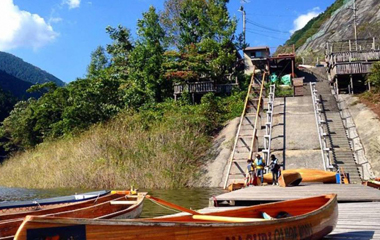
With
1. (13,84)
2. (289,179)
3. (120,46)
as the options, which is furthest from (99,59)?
(13,84)

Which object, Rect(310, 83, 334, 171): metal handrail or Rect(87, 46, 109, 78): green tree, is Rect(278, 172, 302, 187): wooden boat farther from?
Rect(87, 46, 109, 78): green tree

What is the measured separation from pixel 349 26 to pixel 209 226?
7431 cm

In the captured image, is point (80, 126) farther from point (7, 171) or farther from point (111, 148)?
point (111, 148)

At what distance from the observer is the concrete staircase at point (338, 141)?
20.5 metres

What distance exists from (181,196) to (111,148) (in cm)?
787

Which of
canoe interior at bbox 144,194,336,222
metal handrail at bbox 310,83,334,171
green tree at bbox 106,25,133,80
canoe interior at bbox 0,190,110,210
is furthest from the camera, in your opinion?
green tree at bbox 106,25,133,80

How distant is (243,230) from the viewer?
4.30 m

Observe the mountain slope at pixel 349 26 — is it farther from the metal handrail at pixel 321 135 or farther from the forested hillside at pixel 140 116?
the metal handrail at pixel 321 135

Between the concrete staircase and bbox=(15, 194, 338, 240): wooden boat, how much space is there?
1501 centimetres

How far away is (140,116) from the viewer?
93.9ft

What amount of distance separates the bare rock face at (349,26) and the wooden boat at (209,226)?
208ft

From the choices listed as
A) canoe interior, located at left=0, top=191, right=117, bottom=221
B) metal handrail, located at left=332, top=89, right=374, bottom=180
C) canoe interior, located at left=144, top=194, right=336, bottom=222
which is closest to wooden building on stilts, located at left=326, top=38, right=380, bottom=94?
metal handrail, located at left=332, top=89, right=374, bottom=180

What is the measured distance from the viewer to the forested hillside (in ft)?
73.0

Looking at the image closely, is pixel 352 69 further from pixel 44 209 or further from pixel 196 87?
pixel 44 209
